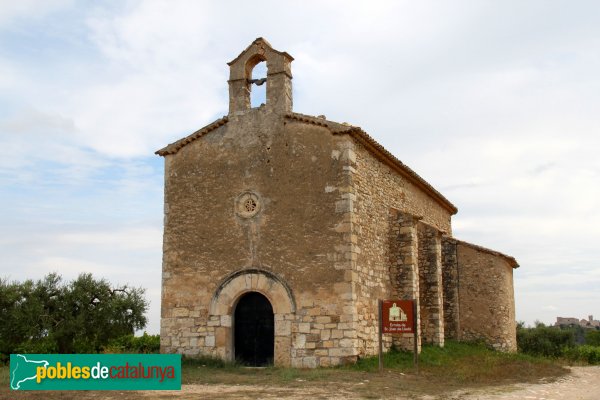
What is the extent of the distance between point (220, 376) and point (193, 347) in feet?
9.59

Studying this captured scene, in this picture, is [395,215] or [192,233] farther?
[395,215]

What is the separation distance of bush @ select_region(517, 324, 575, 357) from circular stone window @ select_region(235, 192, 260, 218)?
15276mm

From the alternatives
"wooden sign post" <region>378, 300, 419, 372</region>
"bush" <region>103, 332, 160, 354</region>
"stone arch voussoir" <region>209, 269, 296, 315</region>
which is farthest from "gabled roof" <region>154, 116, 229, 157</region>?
"wooden sign post" <region>378, 300, 419, 372</region>

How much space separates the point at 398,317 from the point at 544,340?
594 inches

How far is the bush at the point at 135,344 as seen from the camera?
16922 millimetres

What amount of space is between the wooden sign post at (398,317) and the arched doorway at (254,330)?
2.72 meters

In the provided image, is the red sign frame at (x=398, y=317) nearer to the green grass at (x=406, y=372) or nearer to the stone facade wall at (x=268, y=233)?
the stone facade wall at (x=268, y=233)

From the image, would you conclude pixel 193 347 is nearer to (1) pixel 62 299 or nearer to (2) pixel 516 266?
(1) pixel 62 299

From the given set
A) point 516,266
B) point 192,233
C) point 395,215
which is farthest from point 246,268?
point 516,266

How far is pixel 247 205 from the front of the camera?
1574cm

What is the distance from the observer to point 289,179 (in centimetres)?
1543

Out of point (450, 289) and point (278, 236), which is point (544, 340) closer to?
point (450, 289)

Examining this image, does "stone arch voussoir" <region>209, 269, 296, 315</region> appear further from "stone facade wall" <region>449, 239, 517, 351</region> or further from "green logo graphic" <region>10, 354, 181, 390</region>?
"stone facade wall" <region>449, 239, 517, 351</region>

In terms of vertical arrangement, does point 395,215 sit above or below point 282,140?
below
